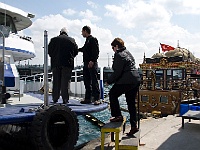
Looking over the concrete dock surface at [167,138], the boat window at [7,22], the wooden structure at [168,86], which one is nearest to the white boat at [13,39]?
the boat window at [7,22]

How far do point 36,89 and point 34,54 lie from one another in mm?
1547

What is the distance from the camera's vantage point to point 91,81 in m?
6.65

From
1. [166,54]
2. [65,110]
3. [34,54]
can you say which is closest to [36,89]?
[34,54]

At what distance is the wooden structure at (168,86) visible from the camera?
18.0 meters

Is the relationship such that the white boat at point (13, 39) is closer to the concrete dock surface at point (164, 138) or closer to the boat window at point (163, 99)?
the concrete dock surface at point (164, 138)

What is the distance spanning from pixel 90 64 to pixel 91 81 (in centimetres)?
66

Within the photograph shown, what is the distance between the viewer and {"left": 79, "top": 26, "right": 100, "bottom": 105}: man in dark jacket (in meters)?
6.09

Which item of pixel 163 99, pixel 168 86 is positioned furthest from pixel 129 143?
pixel 168 86

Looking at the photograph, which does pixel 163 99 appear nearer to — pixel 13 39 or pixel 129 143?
pixel 13 39

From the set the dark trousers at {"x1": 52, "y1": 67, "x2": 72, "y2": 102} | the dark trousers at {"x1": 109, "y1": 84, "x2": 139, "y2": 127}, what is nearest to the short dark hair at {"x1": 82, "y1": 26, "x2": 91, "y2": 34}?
the dark trousers at {"x1": 52, "y1": 67, "x2": 72, "y2": 102}

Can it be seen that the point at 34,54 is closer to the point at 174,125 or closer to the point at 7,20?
the point at 7,20

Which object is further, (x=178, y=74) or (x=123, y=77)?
(x=178, y=74)

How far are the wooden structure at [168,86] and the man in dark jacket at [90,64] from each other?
724cm

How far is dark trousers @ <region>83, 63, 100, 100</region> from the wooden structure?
7.19 meters
